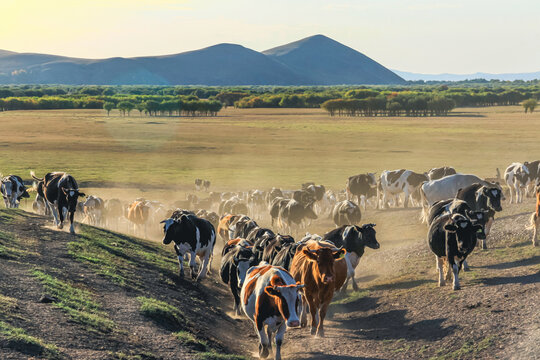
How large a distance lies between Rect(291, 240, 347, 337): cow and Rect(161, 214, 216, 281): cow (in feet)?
16.0

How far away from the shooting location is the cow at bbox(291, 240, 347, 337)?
14.4m

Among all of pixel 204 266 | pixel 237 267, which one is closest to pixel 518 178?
pixel 204 266

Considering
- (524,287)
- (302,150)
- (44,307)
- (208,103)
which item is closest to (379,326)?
(524,287)

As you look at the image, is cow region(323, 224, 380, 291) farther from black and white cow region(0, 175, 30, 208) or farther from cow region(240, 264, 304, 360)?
black and white cow region(0, 175, 30, 208)

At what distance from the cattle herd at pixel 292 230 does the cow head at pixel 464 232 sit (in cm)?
3

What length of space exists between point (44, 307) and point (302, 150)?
63383 mm

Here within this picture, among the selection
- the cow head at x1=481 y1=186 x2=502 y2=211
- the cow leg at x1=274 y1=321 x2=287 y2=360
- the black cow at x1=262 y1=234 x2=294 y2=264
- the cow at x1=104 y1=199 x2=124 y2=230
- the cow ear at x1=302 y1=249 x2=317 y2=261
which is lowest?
the cow at x1=104 y1=199 x2=124 y2=230

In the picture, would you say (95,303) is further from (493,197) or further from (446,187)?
(446,187)

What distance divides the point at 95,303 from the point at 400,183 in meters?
23.3

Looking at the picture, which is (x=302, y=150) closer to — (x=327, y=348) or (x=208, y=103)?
(x=327, y=348)

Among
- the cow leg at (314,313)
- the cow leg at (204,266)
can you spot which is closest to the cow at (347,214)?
the cow leg at (204,266)

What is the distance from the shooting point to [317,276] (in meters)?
14.8

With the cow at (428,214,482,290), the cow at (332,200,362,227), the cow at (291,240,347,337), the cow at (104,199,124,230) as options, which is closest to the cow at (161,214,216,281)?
the cow at (291,240,347,337)

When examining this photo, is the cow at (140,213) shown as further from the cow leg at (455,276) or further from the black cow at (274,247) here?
the cow leg at (455,276)
